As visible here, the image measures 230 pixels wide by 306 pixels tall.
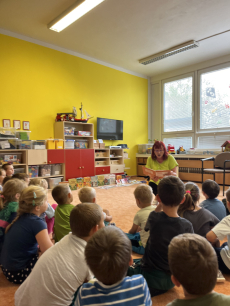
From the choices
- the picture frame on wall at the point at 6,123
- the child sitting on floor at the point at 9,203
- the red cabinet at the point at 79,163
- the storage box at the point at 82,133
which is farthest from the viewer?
the storage box at the point at 82,133

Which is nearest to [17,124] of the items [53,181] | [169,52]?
[53,181]

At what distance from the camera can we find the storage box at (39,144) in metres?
4.78

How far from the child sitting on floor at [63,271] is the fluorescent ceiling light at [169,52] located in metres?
5.37

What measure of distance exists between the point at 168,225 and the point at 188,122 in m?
6.07

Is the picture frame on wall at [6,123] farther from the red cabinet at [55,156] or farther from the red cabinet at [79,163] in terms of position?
the red cabinet at [79,163]

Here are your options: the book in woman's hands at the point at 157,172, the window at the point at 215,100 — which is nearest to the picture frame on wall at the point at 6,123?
the book in woman's hands at the point at 157,172

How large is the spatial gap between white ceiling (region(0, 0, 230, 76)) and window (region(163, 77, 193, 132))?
0.99m

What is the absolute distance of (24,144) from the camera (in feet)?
15.2

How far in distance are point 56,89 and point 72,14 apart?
183 centimetres

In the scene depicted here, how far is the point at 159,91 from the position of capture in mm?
7547

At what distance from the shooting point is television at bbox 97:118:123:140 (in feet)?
20.6

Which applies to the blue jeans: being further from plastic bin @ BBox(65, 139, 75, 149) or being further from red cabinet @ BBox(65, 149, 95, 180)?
plastic bin @ BBox(65, 139, 75, 149)

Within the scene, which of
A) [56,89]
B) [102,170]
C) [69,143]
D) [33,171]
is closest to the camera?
[33,171]

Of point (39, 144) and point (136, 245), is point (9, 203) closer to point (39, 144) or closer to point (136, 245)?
point (136, 245)
